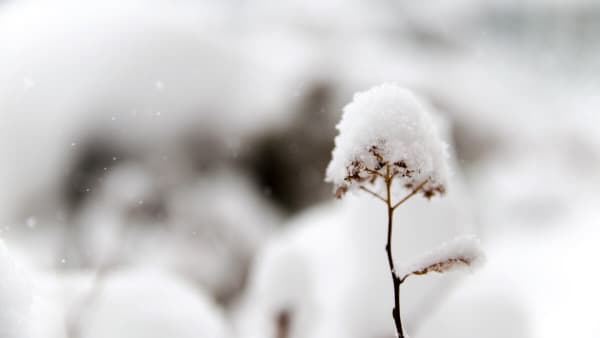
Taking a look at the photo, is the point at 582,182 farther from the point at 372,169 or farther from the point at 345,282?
the point at 372,169

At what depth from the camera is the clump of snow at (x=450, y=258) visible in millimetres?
343

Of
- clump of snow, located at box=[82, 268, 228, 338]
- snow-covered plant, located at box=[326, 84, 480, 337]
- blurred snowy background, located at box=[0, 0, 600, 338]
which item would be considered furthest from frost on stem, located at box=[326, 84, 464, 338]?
clump of snow, located at box=[82, 268, 228, 338]

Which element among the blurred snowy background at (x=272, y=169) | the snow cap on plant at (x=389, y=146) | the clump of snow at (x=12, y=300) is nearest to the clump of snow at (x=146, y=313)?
the blurred snowy background at (x=272, y=169)

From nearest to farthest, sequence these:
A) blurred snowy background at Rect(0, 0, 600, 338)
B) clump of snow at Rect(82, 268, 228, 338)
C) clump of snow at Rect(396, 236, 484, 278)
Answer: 1. clump of snow at Rect(396, 236, 484, 278)
2. clump of snow at Rect(82, 268, 228, 338)
3. blurred snowy background at Rect(0, 0, 600, 338)

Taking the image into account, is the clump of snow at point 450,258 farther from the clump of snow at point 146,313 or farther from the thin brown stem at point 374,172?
the clump of snow at point 146,313

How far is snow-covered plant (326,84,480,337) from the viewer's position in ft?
1.15

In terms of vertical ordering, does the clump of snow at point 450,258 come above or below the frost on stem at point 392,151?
below

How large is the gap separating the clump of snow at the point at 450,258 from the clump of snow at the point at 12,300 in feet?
0.92

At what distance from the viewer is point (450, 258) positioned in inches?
13.7

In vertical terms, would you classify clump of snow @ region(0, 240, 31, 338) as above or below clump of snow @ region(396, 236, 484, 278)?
below

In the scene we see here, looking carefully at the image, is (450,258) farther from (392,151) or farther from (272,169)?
(272,169)

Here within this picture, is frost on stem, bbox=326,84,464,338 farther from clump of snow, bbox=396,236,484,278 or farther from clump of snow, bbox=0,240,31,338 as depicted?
clump of snow, bbox=0,240,31,338

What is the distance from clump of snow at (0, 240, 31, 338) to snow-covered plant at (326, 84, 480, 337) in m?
0.25

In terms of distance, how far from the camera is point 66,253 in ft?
4.31
